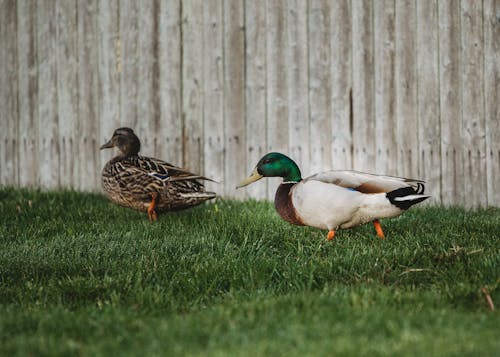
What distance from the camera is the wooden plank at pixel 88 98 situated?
862 cm

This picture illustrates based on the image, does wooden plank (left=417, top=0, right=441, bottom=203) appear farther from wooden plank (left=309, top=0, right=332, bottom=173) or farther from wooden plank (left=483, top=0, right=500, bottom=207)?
wooden plank (left=309, top=0, right=332, bottom=173)

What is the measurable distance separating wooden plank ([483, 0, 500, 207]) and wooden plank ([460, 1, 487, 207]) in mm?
47

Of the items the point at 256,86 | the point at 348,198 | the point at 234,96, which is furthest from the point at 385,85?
the point at 348,198

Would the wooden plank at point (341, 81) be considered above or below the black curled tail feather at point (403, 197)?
above

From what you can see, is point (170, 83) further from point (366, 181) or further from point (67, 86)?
point (366, 181)

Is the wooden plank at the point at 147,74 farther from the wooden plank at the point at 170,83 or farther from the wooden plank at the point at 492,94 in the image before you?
the wooden plank at the point at 492,94

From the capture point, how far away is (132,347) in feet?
9.87

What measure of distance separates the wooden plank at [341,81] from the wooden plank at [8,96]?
13.3 feet

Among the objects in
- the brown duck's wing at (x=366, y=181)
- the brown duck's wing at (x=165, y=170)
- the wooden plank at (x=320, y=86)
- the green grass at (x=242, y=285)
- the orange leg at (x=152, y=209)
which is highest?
the wooden plank at (x=320, y=86)

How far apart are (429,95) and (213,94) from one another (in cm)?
229

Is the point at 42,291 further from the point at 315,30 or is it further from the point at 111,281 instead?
the point at 315,30

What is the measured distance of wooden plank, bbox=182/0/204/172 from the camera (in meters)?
8.11

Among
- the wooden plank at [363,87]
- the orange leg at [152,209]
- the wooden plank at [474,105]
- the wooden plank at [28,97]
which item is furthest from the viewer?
the wooden plank at [28,97]

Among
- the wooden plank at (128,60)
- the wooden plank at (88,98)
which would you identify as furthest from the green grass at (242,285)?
the wooden plank at (128,60)
